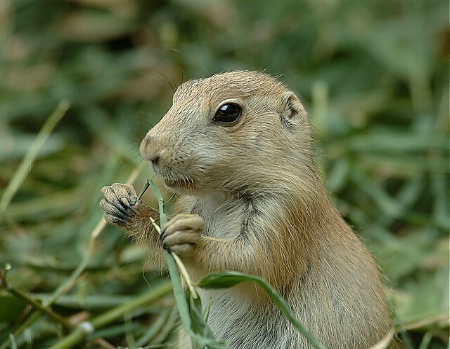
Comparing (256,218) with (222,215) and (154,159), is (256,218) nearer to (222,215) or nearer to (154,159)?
(222,215)

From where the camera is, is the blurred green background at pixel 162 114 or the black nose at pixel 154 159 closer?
the black nose at pixel 154 159

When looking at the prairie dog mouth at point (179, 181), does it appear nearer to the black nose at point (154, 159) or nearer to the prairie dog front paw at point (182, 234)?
the black nose at point (154, 159)

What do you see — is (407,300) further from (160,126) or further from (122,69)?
(122,69)

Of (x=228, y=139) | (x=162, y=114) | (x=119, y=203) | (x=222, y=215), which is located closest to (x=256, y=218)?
(x=222, y=215)

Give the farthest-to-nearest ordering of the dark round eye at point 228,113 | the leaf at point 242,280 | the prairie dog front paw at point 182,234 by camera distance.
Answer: the dark round eye at point 228,113, the prairie dog front paw at point 182,234, the leaf at point 242,280

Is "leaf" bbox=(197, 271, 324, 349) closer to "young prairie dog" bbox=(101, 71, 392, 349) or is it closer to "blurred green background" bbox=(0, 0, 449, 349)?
"young prairie dog" bbox=(101, 71, 392, 349)

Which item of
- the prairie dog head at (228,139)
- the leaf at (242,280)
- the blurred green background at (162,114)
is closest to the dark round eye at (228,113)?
the prairie dog head at (228,139)

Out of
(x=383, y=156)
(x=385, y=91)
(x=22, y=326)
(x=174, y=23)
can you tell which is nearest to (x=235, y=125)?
(x=22, y=326)
